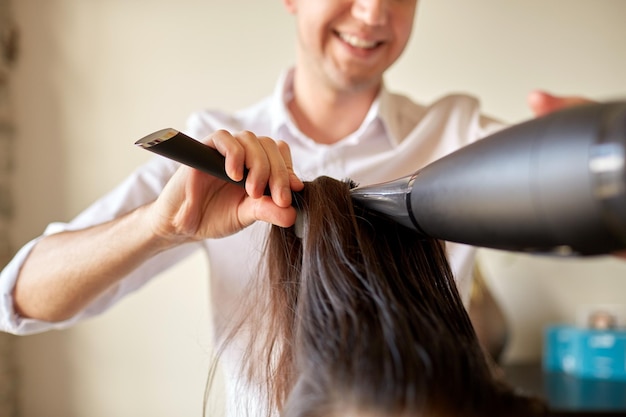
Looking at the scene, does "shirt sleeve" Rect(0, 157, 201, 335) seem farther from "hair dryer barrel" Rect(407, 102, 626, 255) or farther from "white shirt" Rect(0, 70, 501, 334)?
"hair dryer barrel" Rect(407, 102, 626, 255)

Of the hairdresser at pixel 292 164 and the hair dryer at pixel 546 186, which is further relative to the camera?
the hairdresser at pixel 292 164

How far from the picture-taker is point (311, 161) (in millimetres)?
1085

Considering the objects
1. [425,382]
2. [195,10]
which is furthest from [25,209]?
[425,382]

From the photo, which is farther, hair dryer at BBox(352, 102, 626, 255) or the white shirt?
Answer: the white shirt

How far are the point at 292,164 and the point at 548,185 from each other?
50 cm

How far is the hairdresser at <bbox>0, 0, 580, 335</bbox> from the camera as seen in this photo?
86cm

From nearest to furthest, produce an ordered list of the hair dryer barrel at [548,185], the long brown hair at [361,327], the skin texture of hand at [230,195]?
1. the hair dryer barrel at [548,185]
2. the long brown hair at [361,327]
3. the skin texture of hand at [230,195]

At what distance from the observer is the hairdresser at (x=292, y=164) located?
86cm

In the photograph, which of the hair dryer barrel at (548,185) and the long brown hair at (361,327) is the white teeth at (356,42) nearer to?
the long brown hair at (361,327)

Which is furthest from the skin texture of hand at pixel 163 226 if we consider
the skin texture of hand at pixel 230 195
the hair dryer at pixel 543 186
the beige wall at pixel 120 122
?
the beige wall at pixel 120 122

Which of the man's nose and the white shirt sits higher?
the man's nose

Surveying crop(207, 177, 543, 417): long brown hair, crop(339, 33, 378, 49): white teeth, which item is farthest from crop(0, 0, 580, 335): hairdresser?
crop(207, 177, 543, 417): long brown hair

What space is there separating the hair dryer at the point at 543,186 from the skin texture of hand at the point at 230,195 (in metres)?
0.22

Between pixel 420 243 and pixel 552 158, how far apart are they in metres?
0.30
